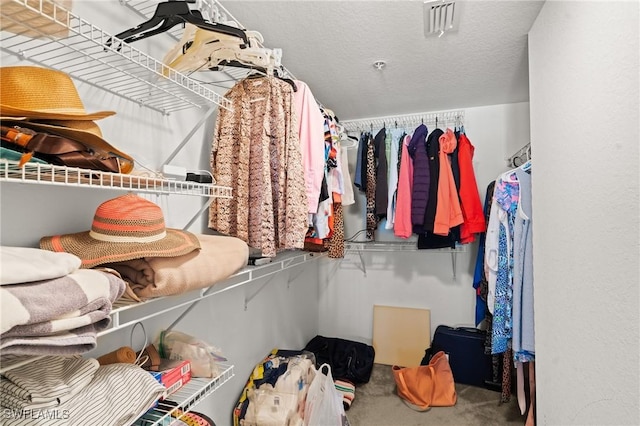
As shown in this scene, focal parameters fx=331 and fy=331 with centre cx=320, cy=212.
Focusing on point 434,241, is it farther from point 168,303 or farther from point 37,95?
point 37,95

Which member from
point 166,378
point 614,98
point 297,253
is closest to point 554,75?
point 614,98

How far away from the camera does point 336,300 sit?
320 cm

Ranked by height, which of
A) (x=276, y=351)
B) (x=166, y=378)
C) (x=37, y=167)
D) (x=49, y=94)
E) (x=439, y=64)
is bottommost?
(x=276, y=351)

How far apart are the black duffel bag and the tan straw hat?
97.6 inches

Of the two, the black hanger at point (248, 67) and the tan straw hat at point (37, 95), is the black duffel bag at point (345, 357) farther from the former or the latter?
the tan straw hat at point (37, 95)

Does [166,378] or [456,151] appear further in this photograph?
[456,151]

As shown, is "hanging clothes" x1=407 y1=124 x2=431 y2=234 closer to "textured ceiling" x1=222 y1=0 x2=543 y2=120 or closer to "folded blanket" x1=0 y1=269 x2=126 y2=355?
"textured ceiling" x1=222 y1=0 x2=543 y2=120

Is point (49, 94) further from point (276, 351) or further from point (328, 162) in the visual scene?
point (276, 351)

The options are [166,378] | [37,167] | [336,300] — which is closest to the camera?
[37,167]

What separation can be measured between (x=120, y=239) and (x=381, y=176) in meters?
1.98

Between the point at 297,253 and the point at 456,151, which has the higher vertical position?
the point at 456,151

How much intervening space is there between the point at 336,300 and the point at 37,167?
9.27ft

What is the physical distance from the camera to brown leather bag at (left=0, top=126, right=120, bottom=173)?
64 centimetres

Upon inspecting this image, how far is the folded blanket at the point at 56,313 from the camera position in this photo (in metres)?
0.53
